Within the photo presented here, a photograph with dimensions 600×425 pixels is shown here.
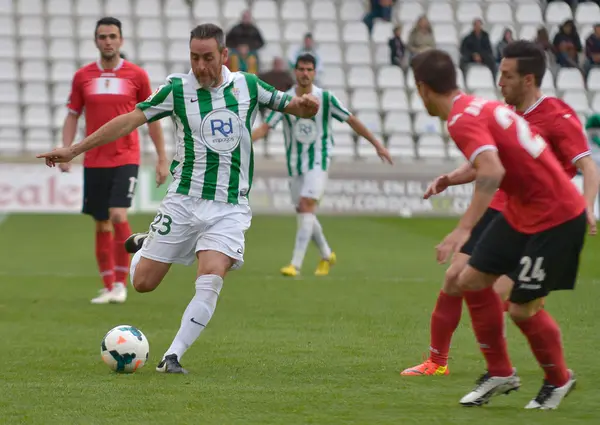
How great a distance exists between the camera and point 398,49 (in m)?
24.8

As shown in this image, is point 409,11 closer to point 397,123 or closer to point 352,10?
point 352,10

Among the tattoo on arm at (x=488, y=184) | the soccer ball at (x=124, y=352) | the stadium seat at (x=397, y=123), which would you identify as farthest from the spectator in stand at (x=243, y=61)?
the tattoo on arm at (x=488, y=184)

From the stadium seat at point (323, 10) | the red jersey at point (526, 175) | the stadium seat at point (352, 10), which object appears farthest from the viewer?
the stadium seat at point (352, 10)

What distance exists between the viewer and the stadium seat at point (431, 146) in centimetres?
2362

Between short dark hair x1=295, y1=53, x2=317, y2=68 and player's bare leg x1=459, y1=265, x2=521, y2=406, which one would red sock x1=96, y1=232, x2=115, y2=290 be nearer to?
short dark hair x1=295, y1=53, x2=317, y2=68

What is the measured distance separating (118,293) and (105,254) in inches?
14.6

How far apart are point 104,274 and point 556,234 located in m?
5.91

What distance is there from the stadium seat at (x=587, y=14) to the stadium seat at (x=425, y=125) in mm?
4759

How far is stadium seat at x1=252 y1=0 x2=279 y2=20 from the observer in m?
25.9

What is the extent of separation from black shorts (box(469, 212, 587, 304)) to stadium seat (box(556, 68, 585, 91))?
66.1ft

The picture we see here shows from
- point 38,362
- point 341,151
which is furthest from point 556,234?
point 341,151

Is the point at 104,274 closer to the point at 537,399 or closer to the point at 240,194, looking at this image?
the point at 240,194

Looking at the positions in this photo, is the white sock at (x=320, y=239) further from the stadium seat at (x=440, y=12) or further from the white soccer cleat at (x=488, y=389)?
the stadium seat at (x=440, y=12)

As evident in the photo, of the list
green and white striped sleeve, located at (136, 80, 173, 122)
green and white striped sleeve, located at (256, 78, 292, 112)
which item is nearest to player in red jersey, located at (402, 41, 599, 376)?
green and white striped sleeve, located at (256, 78, 292, 112)
